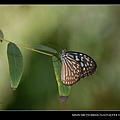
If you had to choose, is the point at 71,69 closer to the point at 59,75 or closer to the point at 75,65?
the point at 75,65

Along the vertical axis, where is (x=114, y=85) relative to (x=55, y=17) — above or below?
below

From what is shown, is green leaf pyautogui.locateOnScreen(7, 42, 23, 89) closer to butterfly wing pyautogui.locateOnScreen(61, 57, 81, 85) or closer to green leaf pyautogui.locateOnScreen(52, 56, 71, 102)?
green leaf pyautogui.locateOnScreen(52, 56, 71, 102)

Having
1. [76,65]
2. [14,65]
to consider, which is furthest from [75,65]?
[14,65]

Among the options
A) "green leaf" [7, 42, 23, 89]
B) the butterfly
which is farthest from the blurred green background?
"green leaf" [7, 42, 23, 89]
